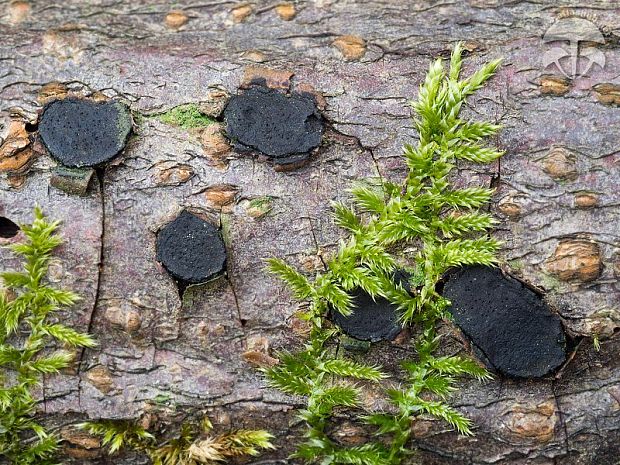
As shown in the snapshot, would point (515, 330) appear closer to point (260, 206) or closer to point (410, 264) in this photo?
point (410, 264)

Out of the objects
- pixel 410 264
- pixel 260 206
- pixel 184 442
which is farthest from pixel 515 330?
pixel 184 442

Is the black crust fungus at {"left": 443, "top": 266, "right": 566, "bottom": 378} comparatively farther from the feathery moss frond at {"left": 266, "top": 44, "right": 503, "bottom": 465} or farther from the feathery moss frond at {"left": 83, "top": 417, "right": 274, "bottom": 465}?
the feathery moss frond at {"left": 83, "top": 417, "right": 274, "bottom": 465}

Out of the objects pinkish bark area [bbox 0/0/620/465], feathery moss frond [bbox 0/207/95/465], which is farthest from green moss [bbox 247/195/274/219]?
feathery moss frond [bbox 0/207/95/465]

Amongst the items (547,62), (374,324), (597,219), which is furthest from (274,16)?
(597,219)

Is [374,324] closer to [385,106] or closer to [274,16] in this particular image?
[385,106]

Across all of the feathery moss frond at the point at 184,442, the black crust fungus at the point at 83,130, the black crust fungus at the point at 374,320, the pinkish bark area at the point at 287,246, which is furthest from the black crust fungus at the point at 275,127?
the feathery moss frond at the point at 184,442
